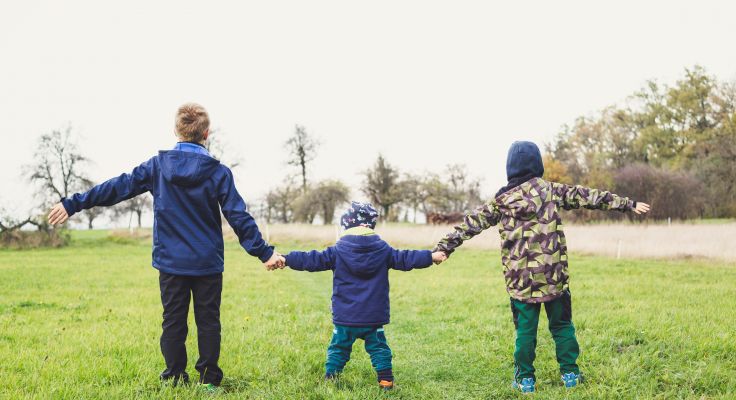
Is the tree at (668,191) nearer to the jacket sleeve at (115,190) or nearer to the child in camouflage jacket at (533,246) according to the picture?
the child in camouflage jacket at (533,246)

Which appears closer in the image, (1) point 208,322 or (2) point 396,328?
(1) point 208,322

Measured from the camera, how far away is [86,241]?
3497 cm

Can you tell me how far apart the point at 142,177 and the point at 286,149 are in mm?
48666

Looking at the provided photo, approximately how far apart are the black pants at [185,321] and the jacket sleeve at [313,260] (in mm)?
621

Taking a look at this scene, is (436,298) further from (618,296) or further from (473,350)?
(473,350)

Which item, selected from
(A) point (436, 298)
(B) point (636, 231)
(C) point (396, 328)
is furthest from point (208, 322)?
(B) point (636, 231)

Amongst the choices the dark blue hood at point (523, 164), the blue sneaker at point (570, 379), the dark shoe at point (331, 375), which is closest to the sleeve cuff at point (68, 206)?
the dark shoe at point (331, 375)

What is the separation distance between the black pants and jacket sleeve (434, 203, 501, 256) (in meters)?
1.95

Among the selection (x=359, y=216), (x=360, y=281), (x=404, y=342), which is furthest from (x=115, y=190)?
(x=404, y=342)

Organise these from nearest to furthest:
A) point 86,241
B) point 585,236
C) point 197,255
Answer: point 197,255, point 585,236, point 86,241

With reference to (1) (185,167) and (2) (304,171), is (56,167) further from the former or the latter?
(1) (185,167)

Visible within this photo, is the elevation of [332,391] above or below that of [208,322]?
below

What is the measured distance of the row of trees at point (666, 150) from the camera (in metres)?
38.9

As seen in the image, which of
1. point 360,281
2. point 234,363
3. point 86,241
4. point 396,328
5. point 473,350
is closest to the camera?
point 360,281
